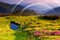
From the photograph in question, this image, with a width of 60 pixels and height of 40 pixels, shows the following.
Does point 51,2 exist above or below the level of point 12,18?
above

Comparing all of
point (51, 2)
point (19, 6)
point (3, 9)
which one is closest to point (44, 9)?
point (51, 2)

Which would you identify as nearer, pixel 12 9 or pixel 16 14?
pixel 12 9

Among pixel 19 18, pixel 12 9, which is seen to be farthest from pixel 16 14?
pixel 12 9

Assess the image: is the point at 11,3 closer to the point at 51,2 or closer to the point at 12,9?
the point at 12,9

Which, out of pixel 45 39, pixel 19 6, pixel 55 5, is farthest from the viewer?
pixel 19 6

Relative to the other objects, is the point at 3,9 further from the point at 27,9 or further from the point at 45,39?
the point at 45,39

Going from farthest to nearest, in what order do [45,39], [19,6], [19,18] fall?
[19,18] → [19,6] → [45,39]

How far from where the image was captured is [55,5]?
36312mm

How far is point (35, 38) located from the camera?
76.3ft

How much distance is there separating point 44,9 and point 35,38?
13955 mm

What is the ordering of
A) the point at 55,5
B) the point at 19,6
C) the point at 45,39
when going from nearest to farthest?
the point at 45,39 → the point at 55,5 → the point at 19,6

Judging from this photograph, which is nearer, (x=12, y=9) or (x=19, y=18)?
(x=12, y=9)

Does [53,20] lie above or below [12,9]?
below

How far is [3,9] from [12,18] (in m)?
6.03
